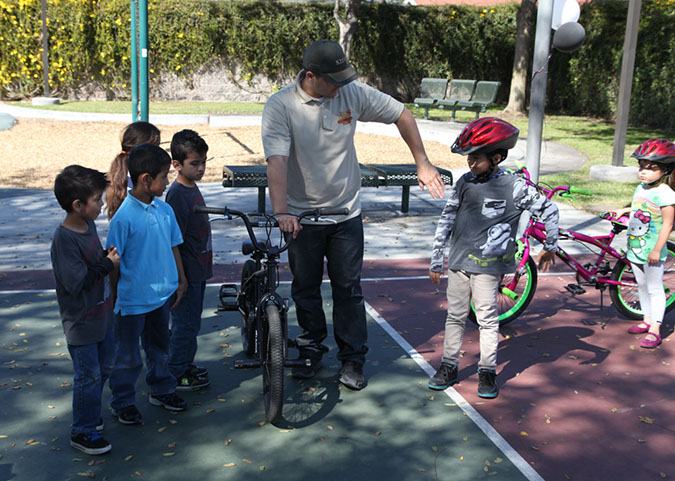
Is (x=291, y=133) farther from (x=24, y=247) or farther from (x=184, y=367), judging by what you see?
(x=24, y=247)

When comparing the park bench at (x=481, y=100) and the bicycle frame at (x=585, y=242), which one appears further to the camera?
the park bench at (x=481, y=100)

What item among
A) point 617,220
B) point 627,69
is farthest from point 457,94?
point 617,220

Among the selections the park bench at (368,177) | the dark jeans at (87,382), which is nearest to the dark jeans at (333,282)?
the dark jeans at (87,382)

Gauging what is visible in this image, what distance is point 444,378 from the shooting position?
4.64 m

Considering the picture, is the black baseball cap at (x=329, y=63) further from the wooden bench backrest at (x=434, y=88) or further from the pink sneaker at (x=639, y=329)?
the wooden bench backrest at (x=434, y=88)

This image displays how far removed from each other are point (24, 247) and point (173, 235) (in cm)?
454

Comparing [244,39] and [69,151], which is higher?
[244,39]

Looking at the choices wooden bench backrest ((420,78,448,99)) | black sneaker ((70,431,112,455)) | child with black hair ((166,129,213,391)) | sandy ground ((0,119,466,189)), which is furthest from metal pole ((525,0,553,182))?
wooden bench backrest ((420,78,448,99))

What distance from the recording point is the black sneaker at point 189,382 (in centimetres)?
455

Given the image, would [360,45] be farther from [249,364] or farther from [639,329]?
[249,364]

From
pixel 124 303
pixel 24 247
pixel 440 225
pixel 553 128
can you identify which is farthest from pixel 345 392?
pixel 553 128

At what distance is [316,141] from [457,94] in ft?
60.5

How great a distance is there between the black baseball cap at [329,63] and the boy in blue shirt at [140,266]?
1024mm

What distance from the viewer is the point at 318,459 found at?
147 inches
